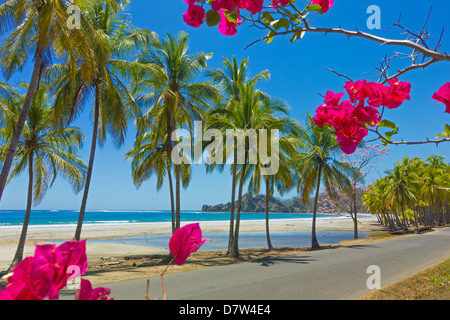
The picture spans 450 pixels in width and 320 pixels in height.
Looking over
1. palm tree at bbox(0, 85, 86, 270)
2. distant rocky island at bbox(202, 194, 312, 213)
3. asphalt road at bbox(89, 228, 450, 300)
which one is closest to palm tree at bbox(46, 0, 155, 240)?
palm tree at bbox(0, 85, 86, 270)

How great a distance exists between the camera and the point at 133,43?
43.3 feet

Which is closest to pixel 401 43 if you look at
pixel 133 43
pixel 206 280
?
pixel 206 280

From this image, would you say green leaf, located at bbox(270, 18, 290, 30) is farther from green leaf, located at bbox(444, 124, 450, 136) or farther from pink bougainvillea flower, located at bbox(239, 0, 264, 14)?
green leaf, located at bbox(444, 124, 450, 136)

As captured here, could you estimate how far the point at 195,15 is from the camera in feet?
4.33

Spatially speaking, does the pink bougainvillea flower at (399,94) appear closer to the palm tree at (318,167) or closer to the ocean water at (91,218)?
the palm tree at (318,167)

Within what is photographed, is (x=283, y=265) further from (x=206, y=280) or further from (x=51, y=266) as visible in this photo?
(x=51, y=266)

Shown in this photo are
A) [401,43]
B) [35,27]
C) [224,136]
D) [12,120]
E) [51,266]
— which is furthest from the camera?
[224,136]

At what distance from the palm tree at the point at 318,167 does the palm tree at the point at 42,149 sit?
12.0m

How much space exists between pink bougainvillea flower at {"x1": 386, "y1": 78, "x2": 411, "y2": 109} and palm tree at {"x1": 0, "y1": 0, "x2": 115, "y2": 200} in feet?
30.8

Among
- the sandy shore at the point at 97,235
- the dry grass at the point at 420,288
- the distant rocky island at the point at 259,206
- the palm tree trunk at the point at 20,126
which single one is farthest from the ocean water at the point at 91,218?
the dry grass at the point at 420,288

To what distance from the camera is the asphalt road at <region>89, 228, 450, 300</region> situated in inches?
262

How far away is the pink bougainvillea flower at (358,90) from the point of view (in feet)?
4.25

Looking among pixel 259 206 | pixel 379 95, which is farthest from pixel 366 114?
pixel 259 206

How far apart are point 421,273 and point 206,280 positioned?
5.41 m
